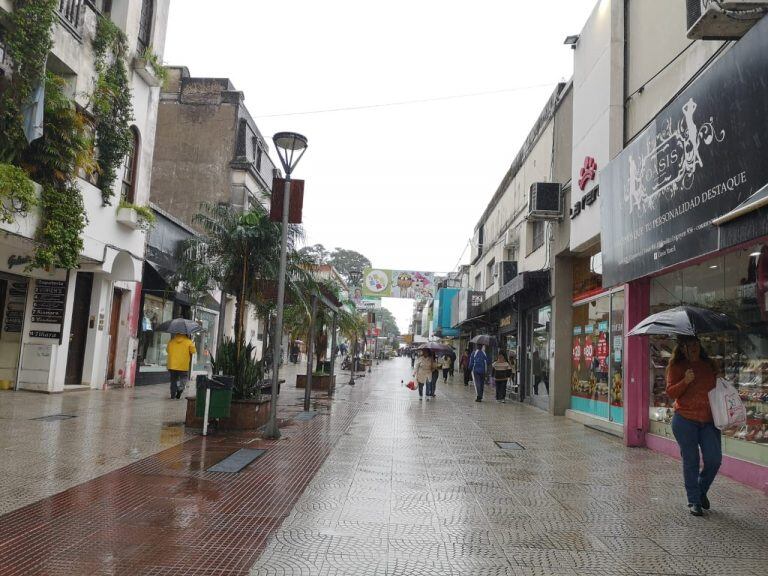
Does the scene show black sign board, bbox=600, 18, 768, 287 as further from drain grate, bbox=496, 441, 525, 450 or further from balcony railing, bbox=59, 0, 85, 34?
balcony railing, bbox=59, 0, 85, 34

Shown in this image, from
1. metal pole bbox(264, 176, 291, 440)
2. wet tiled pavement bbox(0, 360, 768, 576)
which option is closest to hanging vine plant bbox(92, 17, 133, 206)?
metal pole bbox(264, 176, 291, 440)

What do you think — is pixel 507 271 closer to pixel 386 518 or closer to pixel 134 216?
pixel 134 216

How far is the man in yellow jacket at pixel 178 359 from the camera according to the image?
13.9 metres

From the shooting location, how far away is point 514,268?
64.7 feet

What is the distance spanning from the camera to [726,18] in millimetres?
6551

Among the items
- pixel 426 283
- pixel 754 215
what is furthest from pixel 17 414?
pixel 426 283

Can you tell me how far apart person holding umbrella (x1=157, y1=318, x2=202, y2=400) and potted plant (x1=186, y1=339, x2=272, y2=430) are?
3684 millimetres

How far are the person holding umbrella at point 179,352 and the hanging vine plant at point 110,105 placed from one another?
3.52 metres

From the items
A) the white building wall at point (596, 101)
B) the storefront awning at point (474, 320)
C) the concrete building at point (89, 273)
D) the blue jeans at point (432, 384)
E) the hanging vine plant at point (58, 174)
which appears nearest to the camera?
the white building wall at point (596, 101)

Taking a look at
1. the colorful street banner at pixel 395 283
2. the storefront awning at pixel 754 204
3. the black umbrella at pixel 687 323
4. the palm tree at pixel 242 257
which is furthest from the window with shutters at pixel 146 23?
the colorful street banner at pixel 395 283

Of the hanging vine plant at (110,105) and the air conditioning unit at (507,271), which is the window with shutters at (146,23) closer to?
the hanging vine plant at (110,105)

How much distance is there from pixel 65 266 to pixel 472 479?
978 centimetres

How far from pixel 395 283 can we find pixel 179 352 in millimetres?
26985

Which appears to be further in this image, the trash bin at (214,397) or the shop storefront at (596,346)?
the shop storefront at (596,346)
